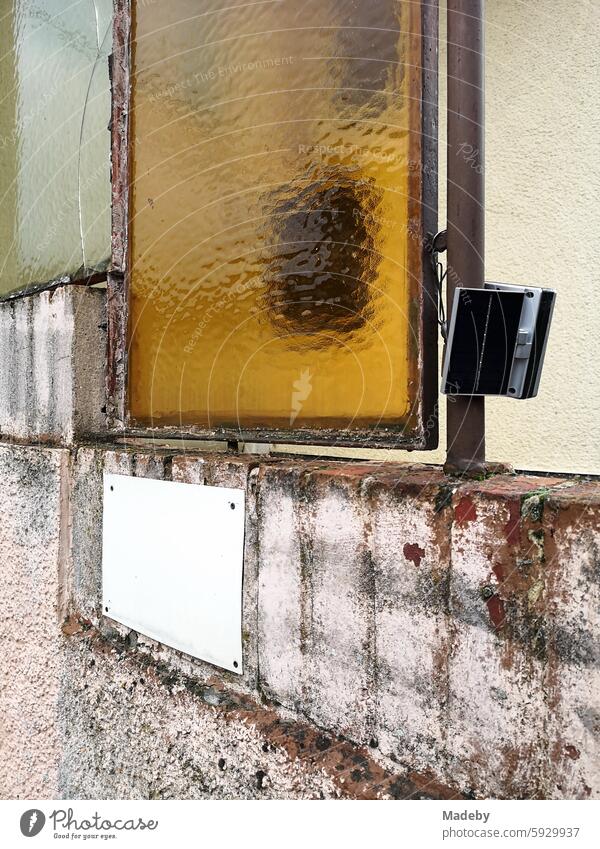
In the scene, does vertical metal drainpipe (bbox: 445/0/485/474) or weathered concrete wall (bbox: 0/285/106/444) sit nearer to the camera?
vertical metal drainpipe (bbox: 445/0/485/474)

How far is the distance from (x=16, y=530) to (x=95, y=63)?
5.13 ft

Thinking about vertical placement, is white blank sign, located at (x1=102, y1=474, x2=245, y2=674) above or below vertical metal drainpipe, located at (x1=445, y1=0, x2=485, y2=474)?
below

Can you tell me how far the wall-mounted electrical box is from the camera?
3.86 ft

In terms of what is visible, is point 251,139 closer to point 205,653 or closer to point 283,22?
point 283,22

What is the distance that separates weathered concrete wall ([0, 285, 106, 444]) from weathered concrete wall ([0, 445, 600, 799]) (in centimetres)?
17

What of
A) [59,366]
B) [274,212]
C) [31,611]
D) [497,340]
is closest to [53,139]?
[59,366]

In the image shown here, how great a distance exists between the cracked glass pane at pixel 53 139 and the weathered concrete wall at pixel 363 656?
80 centimetres

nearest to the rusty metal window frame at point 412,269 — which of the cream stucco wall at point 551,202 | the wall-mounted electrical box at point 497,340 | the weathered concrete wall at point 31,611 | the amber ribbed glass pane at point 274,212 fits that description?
the amber ribbed glass pane at point 274,212

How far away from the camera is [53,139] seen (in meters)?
2.48

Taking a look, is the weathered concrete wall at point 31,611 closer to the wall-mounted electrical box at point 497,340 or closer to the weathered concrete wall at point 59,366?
the weathered concrete wall at point 59,366

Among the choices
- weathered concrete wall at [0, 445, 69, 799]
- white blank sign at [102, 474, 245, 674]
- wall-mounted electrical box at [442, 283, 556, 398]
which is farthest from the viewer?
weathered concrete wall at [0, 445, 69, 799]

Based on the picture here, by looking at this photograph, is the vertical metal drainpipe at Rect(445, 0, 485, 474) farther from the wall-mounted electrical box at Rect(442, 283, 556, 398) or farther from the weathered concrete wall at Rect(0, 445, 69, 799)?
the weathered concrete wall at Rect(0, 445, 69, 799)

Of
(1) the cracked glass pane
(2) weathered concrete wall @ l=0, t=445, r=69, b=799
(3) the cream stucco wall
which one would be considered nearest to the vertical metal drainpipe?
(3) the cream stucco wall

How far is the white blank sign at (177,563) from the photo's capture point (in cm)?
156
